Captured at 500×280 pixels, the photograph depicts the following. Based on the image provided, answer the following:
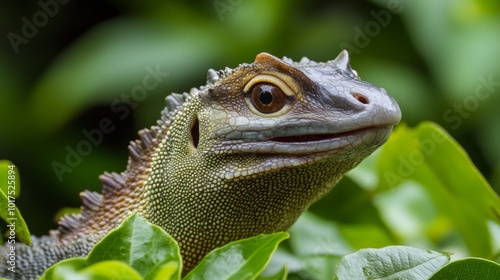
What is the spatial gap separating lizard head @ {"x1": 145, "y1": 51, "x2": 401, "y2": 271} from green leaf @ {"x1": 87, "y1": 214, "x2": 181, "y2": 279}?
0.81 meters

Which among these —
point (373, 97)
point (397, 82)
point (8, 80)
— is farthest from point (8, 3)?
point (373, 97)

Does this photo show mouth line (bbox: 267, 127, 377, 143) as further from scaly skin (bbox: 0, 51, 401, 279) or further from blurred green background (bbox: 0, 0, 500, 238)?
blurred green background (bbox: 0, 0, 500, 238)

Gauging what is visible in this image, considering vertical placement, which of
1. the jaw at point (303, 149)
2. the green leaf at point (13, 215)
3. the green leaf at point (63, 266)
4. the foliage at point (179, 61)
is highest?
the foliage at point (179, 61)

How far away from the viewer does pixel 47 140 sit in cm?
614

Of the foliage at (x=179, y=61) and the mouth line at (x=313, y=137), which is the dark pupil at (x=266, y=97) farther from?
the foliage at (x=179, y=61)

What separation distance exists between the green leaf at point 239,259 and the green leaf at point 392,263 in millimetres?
239

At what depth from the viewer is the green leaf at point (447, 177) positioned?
269 cm

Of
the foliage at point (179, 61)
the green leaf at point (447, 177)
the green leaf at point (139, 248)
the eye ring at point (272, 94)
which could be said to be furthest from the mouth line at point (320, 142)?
the foliage at point (179, 61)

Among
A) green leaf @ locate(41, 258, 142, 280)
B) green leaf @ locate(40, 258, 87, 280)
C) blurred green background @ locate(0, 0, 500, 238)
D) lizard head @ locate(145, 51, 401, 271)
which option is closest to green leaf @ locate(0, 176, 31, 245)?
green leaf @ locate(40, 258, 87, 280)

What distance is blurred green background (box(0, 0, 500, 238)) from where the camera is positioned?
18.4 feet

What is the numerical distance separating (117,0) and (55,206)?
206 centimetres

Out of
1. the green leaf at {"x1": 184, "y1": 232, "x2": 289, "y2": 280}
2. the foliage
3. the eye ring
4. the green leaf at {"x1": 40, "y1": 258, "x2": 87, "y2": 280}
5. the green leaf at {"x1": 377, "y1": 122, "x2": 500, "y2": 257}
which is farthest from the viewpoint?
the foliage

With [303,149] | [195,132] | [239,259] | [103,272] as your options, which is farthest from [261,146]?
[103,272]

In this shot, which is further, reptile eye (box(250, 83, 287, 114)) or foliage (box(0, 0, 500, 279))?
foliage (box(0, 0, 500, 279))
